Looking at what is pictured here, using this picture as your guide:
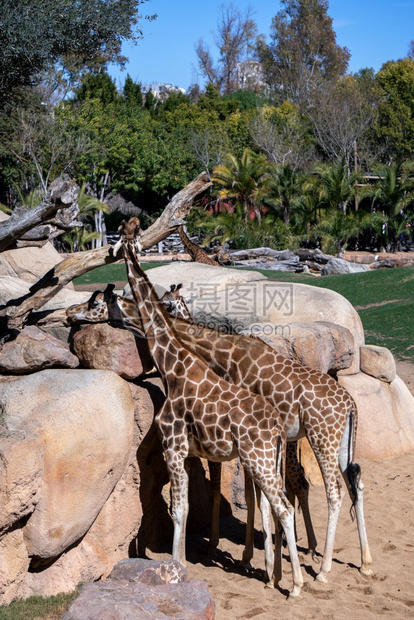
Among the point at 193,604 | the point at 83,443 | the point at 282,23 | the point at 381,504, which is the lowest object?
the point at 381,504

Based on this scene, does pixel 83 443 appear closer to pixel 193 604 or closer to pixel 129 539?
pixel 129 539

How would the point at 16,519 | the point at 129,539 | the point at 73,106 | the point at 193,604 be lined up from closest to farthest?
the point at 193,604
the point at 16,519
the point at 129,539
the point at 73,106

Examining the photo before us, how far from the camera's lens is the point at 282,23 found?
219 feet

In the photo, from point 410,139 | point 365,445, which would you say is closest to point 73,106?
point 410,139

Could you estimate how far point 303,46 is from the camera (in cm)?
6525

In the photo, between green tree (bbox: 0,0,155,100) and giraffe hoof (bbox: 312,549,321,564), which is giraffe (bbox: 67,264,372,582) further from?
green tree (bbox: 0,0,155,100)

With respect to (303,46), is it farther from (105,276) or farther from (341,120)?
(105,276)

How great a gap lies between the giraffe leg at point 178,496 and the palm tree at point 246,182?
26.4 meters

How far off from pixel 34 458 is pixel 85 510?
83cm

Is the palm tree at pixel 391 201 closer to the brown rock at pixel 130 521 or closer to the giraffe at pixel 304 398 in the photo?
the giraffe at pixel 304 398

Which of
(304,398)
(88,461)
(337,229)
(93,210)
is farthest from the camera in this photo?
(93,210)

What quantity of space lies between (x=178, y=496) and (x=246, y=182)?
27.1 metres

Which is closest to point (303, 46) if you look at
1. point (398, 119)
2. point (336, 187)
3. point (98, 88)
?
point (398, 119)

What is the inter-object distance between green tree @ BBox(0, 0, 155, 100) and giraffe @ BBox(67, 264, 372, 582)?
7.05 meters
